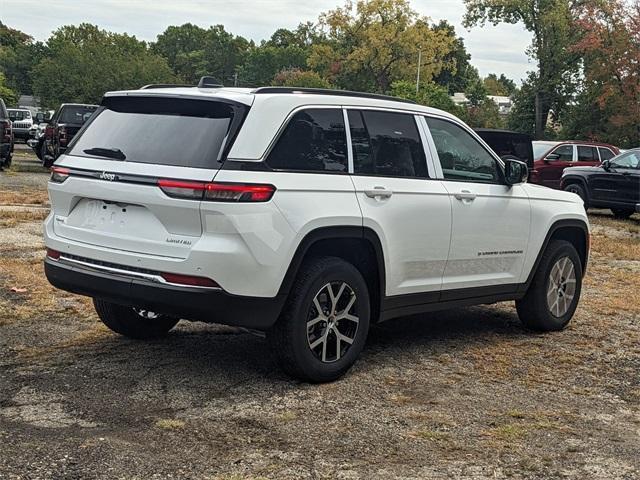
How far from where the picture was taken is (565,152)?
23.1m

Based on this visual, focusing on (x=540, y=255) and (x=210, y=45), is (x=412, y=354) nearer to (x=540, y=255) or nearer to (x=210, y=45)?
(x=540, y=255)

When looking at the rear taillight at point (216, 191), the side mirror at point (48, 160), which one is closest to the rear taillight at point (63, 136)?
the side mirror at point (48, 160)

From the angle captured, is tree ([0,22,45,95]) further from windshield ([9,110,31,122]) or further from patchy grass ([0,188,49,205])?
patchy grass ([0,188,49,205])

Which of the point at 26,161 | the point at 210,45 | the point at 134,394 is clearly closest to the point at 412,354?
the point at 134,394

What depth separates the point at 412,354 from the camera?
6.41 meters

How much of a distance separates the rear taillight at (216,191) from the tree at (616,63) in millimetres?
39259

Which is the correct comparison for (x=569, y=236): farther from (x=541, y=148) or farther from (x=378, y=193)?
(x=541, y=148)

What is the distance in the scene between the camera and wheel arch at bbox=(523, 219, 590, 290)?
7.18 m

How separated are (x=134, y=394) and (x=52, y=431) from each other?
0.72 meters

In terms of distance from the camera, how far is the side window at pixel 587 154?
76.7 feet

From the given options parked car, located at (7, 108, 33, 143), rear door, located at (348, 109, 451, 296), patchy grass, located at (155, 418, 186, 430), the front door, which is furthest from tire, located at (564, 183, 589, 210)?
parked car, located at (7, 108, 33, 143)

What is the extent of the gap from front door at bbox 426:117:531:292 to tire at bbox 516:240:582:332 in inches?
12.0

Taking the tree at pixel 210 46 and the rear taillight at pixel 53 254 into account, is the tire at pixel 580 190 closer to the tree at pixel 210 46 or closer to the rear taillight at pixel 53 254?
the rear taillight at pixel 53 254

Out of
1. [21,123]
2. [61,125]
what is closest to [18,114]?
[21,123]
